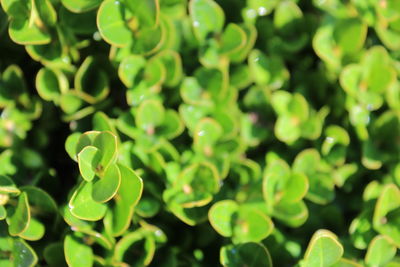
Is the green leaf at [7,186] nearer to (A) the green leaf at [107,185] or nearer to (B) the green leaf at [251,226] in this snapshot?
(A) the green leaf at [107,185]

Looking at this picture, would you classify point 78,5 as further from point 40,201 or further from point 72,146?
point 40,201

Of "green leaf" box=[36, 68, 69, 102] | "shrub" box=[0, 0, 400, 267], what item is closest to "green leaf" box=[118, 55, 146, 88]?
"shrub" box=[0, 0, 400, 267]

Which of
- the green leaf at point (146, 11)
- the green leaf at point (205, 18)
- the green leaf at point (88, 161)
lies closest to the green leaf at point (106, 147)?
the green leaf at point (88, 161)

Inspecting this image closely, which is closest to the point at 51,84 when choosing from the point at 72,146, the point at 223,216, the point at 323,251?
the point at 72,146

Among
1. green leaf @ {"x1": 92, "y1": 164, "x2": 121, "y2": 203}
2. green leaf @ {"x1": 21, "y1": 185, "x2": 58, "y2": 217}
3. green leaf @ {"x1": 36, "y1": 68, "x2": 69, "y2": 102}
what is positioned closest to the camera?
green leaf @ {"x1": 92, "y1": 164, "x2": 121, "y2": 203}

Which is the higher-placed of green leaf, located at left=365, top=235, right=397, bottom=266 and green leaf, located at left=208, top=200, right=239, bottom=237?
green leaf, located at left=208, top=200, right=239, bottom=237

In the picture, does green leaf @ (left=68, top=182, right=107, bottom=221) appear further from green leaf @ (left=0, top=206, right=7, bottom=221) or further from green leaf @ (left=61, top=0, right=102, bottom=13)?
green leaf @ (left=61, top=0, right=102, bottom=13)
